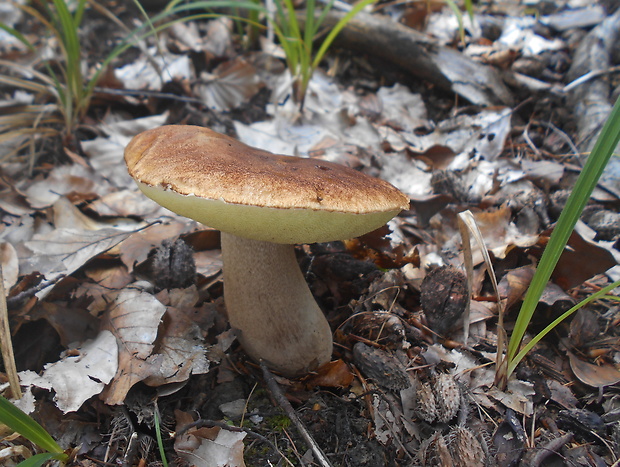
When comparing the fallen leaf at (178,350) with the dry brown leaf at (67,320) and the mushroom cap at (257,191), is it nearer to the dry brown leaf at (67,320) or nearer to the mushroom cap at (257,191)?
the dry brown leaf at (67,320)

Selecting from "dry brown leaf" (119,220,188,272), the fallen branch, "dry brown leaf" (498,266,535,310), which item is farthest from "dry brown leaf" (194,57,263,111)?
"dry brown leaf" (498,266,535,310)

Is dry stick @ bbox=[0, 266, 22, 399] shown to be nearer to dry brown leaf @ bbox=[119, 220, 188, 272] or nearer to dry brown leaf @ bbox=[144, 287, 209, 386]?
dry brown leaf @ bbox=[144, 287, 209, 386]

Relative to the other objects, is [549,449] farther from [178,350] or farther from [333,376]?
[178,350]

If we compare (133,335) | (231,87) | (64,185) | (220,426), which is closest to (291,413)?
(220,426)

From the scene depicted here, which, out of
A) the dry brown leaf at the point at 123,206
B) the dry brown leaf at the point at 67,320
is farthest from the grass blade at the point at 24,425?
the dry brown leaf at the point at 123,206

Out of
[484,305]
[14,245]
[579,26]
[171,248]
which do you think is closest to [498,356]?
[484,305]
